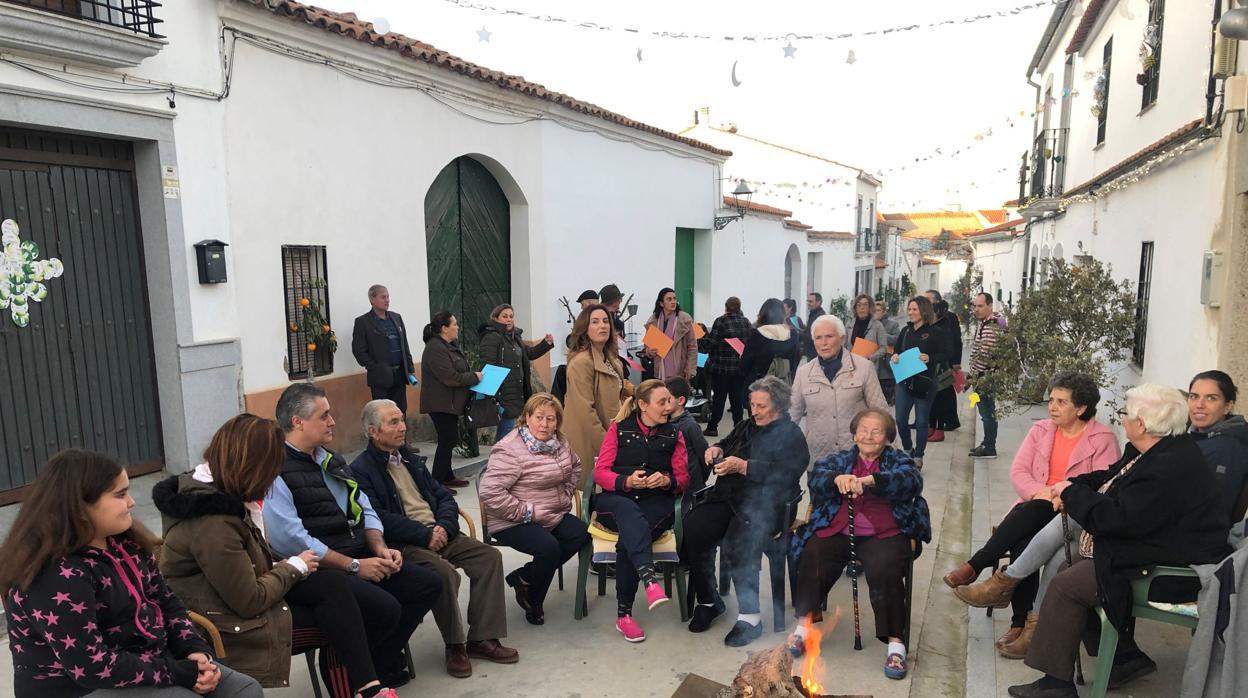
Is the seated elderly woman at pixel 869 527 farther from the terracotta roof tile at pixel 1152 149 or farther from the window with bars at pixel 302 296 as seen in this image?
the window with bars at pixel 302 296

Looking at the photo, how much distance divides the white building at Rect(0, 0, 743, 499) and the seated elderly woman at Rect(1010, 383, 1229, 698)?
6252 mm

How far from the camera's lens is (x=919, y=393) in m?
7.86

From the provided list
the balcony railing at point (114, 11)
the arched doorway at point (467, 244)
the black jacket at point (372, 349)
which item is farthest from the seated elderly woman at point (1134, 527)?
the arched doorway at point (467, 244)

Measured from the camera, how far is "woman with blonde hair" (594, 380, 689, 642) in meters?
4.42

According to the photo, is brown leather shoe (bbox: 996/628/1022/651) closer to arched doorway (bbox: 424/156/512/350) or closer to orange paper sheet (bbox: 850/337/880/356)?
orange paper sheet (bbox: 850/337/880/356)

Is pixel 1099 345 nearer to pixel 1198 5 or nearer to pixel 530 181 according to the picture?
pixel 1198 5

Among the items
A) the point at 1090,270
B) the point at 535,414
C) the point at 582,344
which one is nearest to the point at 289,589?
the point at 535,414

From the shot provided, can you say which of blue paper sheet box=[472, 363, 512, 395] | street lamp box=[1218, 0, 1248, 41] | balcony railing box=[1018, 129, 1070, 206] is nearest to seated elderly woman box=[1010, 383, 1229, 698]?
street lamp box=[1218, 0, 1248, 41]

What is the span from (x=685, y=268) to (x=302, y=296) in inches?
401

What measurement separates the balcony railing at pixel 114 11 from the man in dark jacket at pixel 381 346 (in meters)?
2.75

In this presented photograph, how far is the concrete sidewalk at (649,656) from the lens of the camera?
154 inches

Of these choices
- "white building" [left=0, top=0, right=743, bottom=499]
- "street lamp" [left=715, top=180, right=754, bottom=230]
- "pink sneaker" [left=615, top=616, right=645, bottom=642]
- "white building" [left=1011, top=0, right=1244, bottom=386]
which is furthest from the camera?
"street lamp" [left=715, top=180, right=754, bottom=230]

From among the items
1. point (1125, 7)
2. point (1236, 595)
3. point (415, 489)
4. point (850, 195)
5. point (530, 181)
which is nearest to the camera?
point (1236, 595)

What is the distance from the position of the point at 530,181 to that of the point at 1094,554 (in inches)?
345
